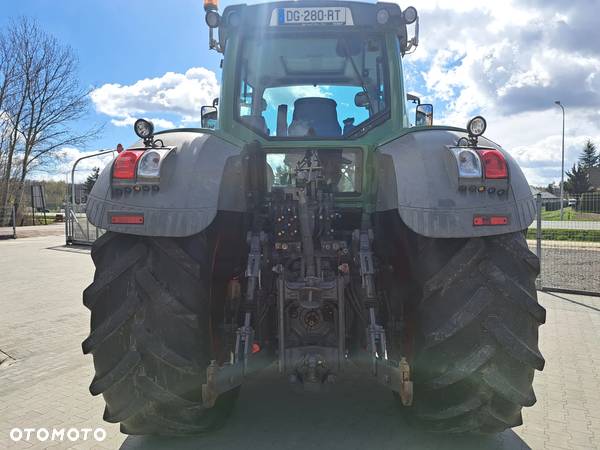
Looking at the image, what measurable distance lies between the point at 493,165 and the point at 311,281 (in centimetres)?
121

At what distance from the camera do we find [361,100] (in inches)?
150

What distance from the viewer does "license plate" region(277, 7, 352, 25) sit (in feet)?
11.7

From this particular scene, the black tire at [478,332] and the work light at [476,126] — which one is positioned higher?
the work light at [476,126]

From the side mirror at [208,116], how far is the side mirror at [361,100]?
5.39 feet

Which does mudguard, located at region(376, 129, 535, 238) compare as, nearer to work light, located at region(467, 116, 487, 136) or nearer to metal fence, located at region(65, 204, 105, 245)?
work light, located at region(467, 116, 487, 136)

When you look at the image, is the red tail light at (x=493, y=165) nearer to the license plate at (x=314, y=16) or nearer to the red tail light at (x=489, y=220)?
the red tail light at (x=489, y=220)

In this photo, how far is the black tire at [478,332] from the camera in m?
2.46

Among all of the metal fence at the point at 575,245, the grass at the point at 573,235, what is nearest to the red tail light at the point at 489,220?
the metal fence at the point at 575,245

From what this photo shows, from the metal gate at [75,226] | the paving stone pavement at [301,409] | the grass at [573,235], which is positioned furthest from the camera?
the metal gate at [75,226]

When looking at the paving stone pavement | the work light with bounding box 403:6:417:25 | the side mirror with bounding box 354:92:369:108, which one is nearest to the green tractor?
the paving stone pavement

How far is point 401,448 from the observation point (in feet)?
9.80

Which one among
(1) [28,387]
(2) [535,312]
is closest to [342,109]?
(2) [535,312]

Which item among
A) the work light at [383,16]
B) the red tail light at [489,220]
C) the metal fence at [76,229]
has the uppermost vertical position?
the work light at [383,16]

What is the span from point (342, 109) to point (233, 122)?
88 cm
